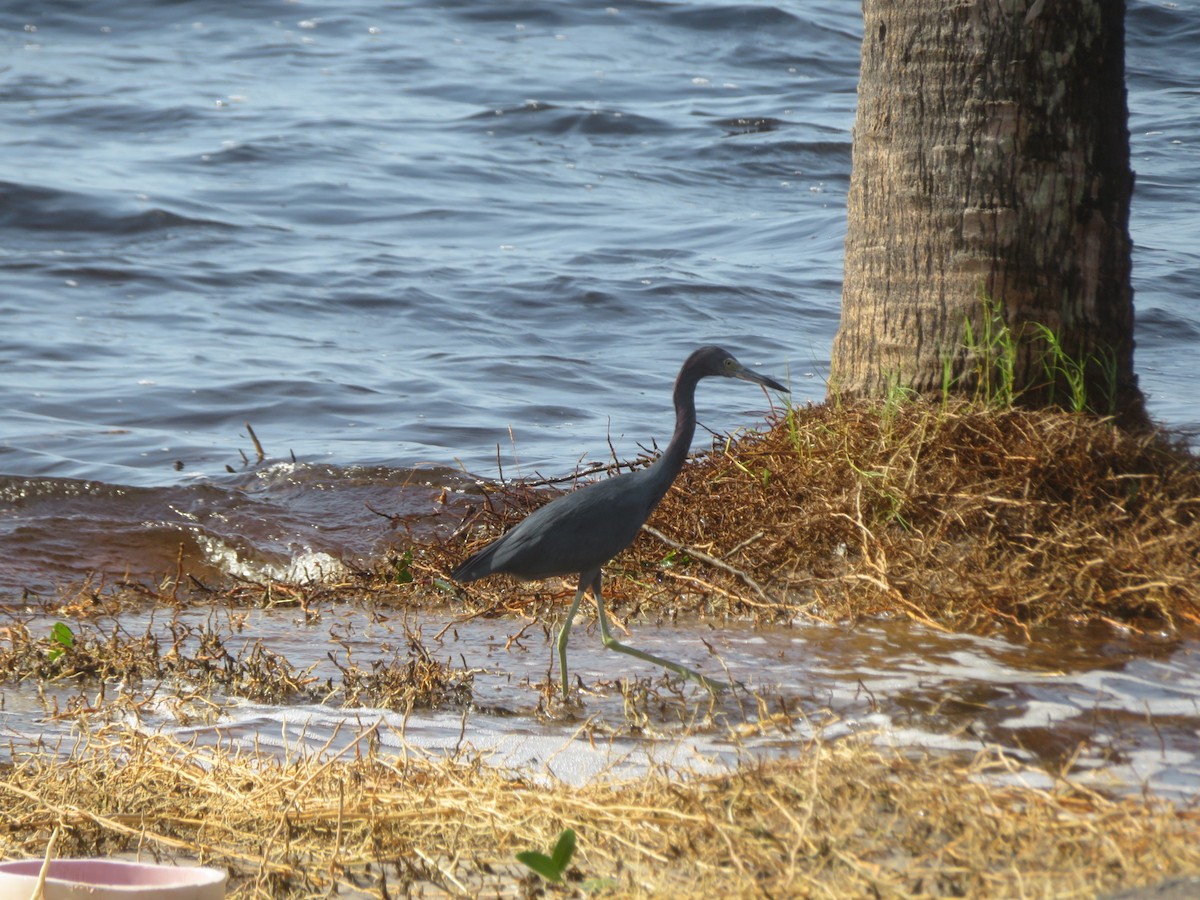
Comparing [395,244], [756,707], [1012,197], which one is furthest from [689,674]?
[395,244]

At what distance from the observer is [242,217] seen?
1590 centimetres

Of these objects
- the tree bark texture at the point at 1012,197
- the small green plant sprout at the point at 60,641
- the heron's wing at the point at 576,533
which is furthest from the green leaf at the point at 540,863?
the tree bark texture at the point at 1012,197

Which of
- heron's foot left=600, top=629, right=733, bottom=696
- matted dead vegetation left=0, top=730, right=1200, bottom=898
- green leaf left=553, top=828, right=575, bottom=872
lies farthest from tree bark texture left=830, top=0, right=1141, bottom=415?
green leaf left=553, top=828, right=575, bottom=872

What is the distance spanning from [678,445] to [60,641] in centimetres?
232

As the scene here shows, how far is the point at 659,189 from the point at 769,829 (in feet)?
48.5

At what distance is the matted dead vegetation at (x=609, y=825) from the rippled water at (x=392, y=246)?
369 centimetres

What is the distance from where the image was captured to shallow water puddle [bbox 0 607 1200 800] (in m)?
3.89

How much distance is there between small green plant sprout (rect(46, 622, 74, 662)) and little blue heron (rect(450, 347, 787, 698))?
145 cm

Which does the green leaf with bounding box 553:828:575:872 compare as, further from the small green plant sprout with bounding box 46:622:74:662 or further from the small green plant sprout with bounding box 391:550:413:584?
the small green plant sprout with bounding box 391:550:413:584

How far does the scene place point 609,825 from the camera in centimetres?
327

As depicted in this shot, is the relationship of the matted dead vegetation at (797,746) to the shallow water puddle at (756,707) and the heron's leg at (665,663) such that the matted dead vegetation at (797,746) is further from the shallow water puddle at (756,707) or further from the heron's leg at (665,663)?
the heron's leg at (665,663)

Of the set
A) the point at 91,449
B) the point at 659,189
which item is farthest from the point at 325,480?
the point at 659,189

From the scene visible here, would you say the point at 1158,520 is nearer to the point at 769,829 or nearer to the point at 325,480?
the point at 769,829

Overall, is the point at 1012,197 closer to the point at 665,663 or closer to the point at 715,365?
the point at 715,365
